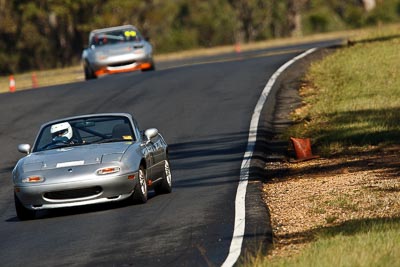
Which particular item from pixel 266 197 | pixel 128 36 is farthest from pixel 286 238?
pixel 128 36

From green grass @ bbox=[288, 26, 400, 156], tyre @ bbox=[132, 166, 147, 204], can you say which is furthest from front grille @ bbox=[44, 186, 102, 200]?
green grass @ bbox=[288, 26, 400, 156]

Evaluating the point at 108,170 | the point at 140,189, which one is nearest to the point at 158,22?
the point at 140,189

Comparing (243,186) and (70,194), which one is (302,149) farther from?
(70,194)

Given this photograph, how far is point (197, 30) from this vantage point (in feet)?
293

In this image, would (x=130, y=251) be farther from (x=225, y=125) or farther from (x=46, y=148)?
(x=225, y=125)

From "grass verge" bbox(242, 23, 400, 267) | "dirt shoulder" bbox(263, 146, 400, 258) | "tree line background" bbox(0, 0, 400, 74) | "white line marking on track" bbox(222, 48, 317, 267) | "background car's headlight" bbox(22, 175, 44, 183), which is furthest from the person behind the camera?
"tree line background" bbox(0, 0, 400, 74)

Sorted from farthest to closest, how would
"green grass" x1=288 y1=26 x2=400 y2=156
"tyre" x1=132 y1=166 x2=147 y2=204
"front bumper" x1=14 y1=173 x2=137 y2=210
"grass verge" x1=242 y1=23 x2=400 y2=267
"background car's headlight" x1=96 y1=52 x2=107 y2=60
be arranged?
"background car's headlight" x1=96 y1=52 x2=107 y2=60 → "green grass" x1=288 y1=26 x2=400 y2=156 → "tyre" x1=132 y1=166 x2=147 y2=204 → "front bumper" x1=14 y1=173 x2=137 y2=210 → "grass verge" x1=242 y1=23 x2=400 y2=267

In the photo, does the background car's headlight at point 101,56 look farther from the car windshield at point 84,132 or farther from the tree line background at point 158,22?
the tree line background at point 158,22

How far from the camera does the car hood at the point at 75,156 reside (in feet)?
44.7

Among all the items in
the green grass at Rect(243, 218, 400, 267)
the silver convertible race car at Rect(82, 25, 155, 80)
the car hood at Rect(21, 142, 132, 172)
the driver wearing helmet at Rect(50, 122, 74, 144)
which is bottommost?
the silver convertible race car at Rect(82, 25, 155, 80)

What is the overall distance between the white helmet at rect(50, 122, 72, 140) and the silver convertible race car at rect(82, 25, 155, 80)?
2029 cm

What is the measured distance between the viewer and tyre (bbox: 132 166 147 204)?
1371 centimetres

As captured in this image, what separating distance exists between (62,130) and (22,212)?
59.1 inches

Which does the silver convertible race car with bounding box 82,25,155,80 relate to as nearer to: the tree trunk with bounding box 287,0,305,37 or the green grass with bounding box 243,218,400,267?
the green grass with bounding box 243,218,400,267
